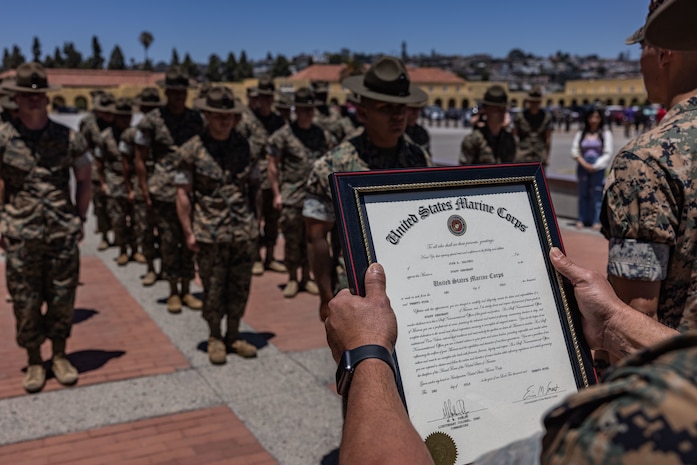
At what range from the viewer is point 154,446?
4.06 metres

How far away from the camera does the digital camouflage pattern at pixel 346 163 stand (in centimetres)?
360

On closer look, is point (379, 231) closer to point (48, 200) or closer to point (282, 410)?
point (282, 410)

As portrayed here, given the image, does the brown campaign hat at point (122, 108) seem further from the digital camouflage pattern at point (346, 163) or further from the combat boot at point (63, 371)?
the digital camouflage pattern at point (346, 163)

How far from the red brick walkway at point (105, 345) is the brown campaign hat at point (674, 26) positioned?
4275 millimetres

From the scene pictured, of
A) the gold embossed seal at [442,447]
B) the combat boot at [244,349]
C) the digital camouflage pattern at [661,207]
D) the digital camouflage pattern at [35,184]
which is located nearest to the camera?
the gold embossed seal at [442,447]

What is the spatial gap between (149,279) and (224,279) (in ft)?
8.91

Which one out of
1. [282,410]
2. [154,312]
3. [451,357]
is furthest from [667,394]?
[154,312]

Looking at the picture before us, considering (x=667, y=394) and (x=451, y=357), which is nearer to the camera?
(x=667, y=394)

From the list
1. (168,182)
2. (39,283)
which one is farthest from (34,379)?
(168,182)

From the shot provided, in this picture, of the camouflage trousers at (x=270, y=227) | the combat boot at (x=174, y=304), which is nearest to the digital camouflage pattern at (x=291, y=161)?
the camouflage trousers at (x=270, y=227)

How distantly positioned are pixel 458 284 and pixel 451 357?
0.17 m

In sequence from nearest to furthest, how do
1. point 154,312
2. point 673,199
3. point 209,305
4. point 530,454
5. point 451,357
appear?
point 530,454
point 451,357
point 673,199
point 209,305
point 154,312

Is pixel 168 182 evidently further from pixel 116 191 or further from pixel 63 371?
pixel 63 371

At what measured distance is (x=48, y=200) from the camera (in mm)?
4836
